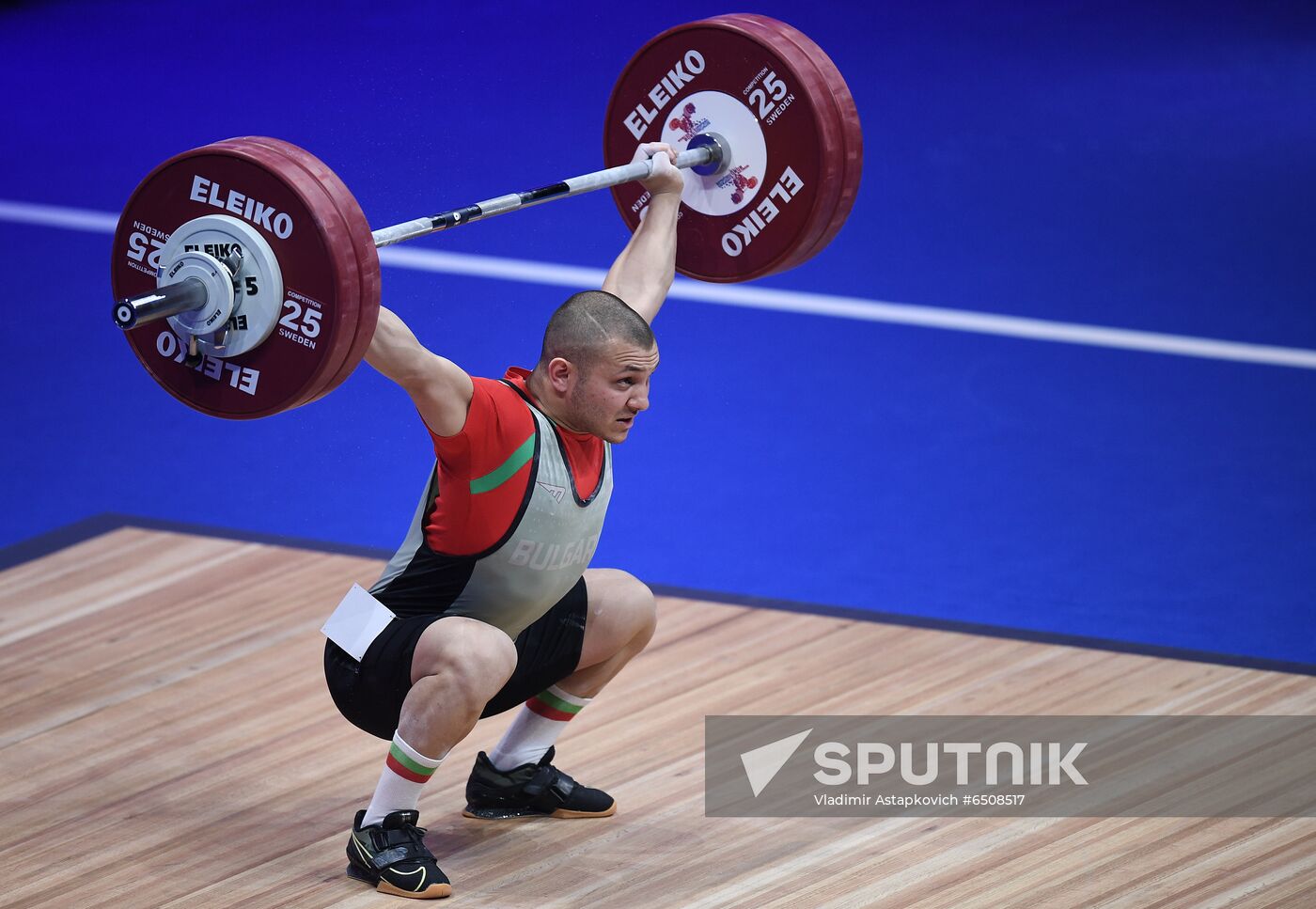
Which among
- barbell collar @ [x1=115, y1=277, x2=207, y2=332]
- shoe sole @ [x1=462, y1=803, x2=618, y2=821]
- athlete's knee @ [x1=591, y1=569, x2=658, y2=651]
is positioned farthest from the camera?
shoe sole @ [x1=462, y1=803, x2=618, y2=821]

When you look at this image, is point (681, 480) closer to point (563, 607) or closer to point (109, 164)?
point (563, 607)

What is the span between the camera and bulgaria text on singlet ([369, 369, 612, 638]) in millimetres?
3400

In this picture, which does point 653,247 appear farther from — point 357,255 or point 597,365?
point 357,255

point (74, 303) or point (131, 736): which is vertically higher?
point (74, 303)

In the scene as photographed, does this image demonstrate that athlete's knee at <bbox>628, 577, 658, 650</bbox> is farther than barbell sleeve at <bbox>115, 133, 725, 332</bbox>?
Yes

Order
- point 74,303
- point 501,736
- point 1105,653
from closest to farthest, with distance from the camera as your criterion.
Result: point 501,736, point 1105,653, point 74,303

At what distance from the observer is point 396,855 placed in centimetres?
350

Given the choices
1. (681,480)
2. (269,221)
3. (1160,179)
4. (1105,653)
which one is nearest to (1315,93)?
(1160,179)

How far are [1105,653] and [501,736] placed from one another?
1514 mm

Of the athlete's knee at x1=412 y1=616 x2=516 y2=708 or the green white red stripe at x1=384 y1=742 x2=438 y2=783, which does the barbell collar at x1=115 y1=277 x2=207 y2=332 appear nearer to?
the athlete's knee at x1=412 y1=616 x2=516 y2=708

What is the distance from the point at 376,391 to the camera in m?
6.33

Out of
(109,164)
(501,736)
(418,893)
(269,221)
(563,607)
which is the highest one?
(109,164)

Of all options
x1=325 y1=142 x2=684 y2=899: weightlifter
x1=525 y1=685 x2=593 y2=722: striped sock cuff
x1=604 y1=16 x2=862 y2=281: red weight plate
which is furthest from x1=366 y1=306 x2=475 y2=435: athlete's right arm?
x1=604 y1=16 x2=862 y2=281: red weight plate

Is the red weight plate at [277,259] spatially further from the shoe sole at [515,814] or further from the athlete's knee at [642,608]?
the shoe sole at [515,814]
